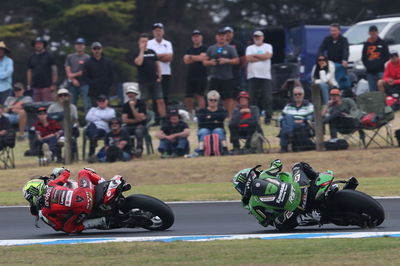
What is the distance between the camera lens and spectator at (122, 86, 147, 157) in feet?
59.1

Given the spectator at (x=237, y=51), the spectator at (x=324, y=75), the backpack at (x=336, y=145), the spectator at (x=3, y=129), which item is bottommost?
the backpack at (x=336, y=145)

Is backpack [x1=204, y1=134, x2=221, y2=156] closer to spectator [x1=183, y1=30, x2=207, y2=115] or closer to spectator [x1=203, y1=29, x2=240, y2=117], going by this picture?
spectator [x1=203, y1=29, x2=240, y2=117]

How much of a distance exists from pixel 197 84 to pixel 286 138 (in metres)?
3.48

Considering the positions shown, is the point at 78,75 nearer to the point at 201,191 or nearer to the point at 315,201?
the point at 201,191

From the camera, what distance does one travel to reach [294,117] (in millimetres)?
17109

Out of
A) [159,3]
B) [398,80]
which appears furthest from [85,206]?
[159,3]

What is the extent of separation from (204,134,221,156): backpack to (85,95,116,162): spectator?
6.00ft

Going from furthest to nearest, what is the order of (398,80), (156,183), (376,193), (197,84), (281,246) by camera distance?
(197,84) < (398,80) < (156,183) < (376,193) < (281,246)

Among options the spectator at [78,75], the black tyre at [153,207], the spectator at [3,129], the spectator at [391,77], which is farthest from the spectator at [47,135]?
the black tyre at [153,207]

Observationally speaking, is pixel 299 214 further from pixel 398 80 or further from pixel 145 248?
pixel 398 80

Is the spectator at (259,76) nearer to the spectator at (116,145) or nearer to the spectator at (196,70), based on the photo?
the spectator at (196,70)

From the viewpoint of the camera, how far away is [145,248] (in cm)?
923

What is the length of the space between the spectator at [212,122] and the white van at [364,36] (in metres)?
6.48

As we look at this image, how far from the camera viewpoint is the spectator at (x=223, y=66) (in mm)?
19125
